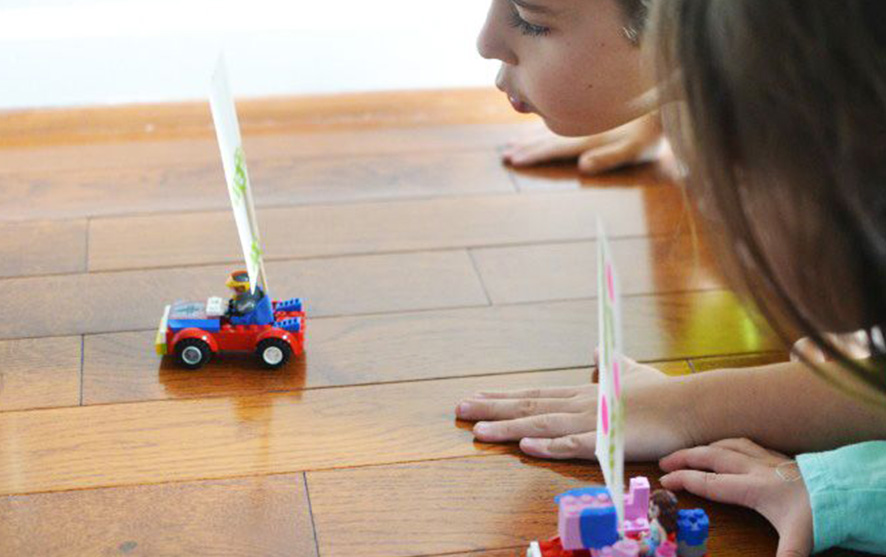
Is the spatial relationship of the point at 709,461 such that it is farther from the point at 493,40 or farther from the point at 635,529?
the point at 493,40

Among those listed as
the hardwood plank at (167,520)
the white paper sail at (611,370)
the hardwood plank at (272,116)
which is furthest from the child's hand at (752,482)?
the hardwood plank at (272,116)

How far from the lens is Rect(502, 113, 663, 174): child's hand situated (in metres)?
1.70

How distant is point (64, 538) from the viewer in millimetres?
1054

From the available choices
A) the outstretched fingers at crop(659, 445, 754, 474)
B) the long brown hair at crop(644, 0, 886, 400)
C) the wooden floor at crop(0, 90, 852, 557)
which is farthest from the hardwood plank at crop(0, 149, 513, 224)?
the long brown hair at crop(644, 0, 886, 400)

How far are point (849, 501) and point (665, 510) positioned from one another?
177 mm

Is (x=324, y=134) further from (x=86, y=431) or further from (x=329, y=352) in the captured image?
(x=86, y=431)

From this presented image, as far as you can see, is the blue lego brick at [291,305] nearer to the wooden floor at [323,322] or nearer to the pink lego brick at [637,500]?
the wooden floor at [323,322]

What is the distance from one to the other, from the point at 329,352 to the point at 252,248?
0.46 feet

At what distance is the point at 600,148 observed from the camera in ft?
5.67

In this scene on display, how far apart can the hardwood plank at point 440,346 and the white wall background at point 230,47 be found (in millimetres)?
677

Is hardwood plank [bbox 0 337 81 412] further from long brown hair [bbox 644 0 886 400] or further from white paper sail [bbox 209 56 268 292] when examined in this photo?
long brown hair [bbox 644 0 886 400]

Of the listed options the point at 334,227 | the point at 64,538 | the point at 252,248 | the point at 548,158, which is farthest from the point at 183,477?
the point at 548,158

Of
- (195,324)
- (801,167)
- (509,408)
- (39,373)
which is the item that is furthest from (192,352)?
(801,167)

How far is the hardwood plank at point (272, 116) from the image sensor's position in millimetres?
1810
